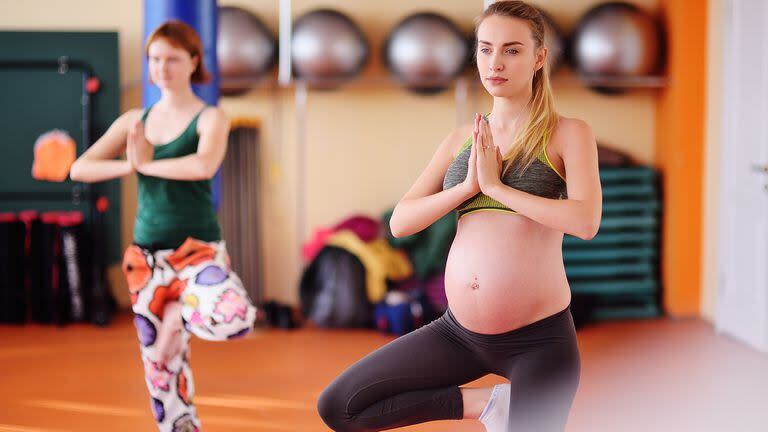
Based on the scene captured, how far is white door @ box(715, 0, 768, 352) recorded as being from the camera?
4.98 meters

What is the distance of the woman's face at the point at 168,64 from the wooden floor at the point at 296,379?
55.9 inches

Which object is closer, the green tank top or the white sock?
the white sock

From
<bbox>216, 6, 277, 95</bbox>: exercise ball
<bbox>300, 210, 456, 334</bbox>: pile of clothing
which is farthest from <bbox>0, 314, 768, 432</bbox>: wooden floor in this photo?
<bbox>216, 6, 277, 95</bbox>: exercise ball

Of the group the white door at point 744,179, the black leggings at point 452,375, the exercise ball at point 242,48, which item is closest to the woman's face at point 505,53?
the black leggings at point 452,375

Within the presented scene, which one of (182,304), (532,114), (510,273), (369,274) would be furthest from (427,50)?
(510,273)

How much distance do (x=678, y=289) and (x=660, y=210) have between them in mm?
528

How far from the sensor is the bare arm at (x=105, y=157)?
2873 mm

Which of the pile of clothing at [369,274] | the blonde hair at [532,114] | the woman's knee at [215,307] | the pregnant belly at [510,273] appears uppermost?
the blonde hair at [532,114]

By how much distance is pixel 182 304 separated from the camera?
110 inches

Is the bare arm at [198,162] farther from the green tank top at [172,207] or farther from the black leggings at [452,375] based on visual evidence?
the black leggings at [452,375]

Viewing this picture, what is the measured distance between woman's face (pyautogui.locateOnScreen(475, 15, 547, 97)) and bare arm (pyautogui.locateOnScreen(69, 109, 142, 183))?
1.23 metres

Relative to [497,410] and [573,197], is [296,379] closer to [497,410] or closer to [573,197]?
[497,410]

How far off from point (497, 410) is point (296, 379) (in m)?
2.24

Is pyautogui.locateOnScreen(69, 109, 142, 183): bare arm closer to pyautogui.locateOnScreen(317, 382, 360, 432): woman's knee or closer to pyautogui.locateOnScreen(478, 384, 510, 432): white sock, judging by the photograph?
pyautogui.locateOnScreen(317, 382, 360, 432): woman's knee
